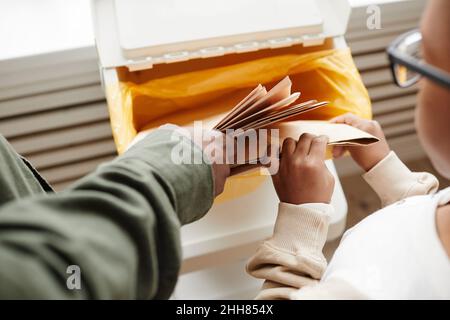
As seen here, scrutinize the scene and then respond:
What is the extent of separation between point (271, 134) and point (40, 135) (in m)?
0.55

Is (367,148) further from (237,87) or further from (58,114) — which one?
(58,114)

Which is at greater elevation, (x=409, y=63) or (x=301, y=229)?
(x=409, y=63)

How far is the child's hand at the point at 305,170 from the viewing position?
1.82ft

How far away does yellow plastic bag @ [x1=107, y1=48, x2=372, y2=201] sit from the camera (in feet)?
2.22

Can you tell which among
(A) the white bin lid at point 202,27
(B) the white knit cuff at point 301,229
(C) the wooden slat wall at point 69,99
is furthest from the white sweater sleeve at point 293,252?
(C) the wooden slat wall at point 69,99

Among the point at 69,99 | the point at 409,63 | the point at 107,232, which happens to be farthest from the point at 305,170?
the point at 69,99

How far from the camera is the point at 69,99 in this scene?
0.90 meters

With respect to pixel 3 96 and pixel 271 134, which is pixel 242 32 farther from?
pixel 3 96

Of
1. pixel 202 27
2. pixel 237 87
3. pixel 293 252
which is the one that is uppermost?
pixel 202 27

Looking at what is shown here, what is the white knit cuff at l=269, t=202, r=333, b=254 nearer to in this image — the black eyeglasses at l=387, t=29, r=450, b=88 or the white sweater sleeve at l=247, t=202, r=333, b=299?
the white sweater sleeve at l=247, t=202, r=333, b=299

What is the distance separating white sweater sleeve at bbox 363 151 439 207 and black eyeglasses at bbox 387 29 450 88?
206 millimetres

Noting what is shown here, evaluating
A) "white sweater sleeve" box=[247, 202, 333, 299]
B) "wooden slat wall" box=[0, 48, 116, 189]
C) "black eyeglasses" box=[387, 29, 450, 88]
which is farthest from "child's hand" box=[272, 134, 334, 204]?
"wooden slat wall" box=[0, 48, 116, 189]

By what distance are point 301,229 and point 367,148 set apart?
192 millimetres
